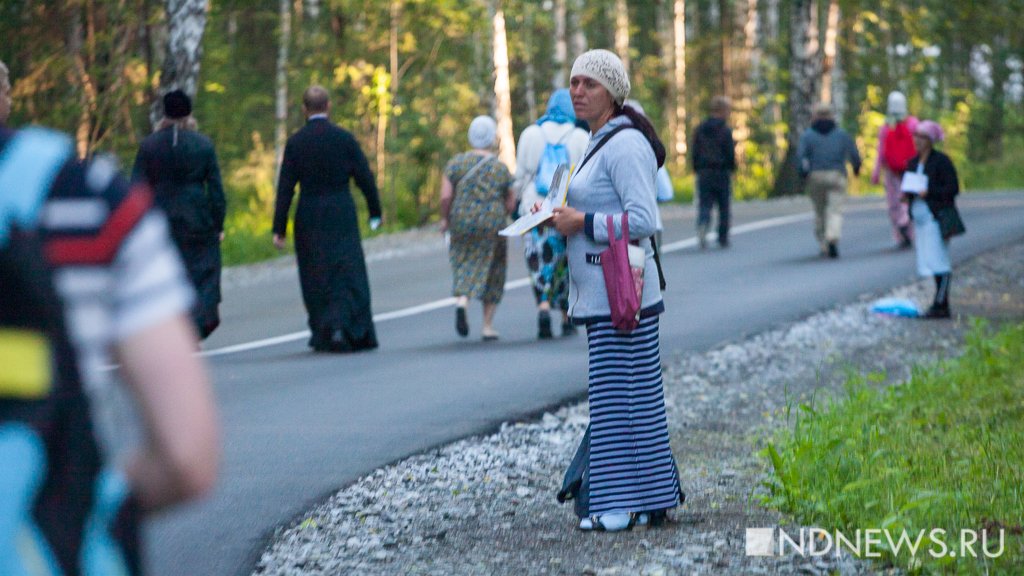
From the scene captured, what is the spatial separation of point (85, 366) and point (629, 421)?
4370mm

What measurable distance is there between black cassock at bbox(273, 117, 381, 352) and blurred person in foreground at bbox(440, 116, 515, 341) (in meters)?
0.74

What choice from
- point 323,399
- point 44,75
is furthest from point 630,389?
Answer: point 44,75

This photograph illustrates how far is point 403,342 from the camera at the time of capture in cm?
1325

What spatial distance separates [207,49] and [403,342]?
11.8 m

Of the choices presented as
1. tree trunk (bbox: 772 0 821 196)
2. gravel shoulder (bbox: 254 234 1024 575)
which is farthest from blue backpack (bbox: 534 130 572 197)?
tree trunk (bbox: 772 0 821 196)

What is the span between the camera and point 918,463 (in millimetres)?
7184

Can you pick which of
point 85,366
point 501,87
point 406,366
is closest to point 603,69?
point 85,366

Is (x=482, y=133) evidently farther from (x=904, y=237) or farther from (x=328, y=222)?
(x=904, y=237)

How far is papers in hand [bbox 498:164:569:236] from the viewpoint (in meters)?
6.11

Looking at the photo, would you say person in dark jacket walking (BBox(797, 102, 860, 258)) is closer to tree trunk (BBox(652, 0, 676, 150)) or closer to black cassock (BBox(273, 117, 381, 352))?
black cassock (BBox(273, 117, 381, 352))

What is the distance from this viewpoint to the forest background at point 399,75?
20.6 m

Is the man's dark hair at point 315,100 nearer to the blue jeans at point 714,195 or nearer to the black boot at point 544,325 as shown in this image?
the black boot at point 544,325

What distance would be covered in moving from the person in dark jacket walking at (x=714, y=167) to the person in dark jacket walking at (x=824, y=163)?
131 centimetres

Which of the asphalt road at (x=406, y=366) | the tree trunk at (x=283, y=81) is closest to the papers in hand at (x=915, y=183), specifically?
the asphalt road at (x=406, y=366)
